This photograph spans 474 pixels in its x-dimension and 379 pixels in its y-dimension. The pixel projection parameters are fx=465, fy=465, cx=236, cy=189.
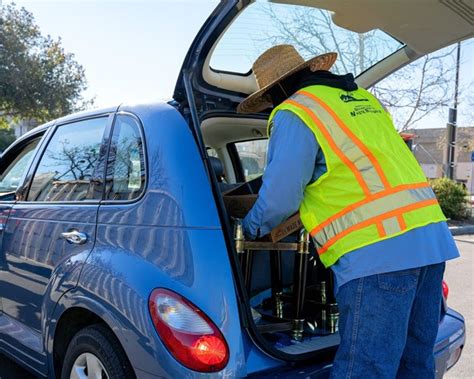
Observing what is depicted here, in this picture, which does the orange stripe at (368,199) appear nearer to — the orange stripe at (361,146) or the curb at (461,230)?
the orange stripe at (361,146)

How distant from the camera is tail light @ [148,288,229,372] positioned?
1.73m

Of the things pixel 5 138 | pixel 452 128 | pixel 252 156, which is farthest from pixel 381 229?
pixel 5 138

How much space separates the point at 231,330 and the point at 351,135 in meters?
0.89

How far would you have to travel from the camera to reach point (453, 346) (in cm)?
240

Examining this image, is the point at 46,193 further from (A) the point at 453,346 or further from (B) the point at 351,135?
(A) the point at 453,346

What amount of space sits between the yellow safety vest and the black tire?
94cm

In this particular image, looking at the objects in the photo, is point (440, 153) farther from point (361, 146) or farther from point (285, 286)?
point (361, 146)

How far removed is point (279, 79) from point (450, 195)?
12.2 m

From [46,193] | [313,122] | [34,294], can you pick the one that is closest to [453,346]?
[313,122]

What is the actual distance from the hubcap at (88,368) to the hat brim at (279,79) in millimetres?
1431

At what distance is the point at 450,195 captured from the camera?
42.1 ft

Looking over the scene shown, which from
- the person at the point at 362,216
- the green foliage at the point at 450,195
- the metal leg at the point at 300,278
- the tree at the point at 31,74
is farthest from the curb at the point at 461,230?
the tree at the point at 31,74

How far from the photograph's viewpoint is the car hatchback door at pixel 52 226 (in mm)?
2314

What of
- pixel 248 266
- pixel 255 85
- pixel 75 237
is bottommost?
pixel 248 266
